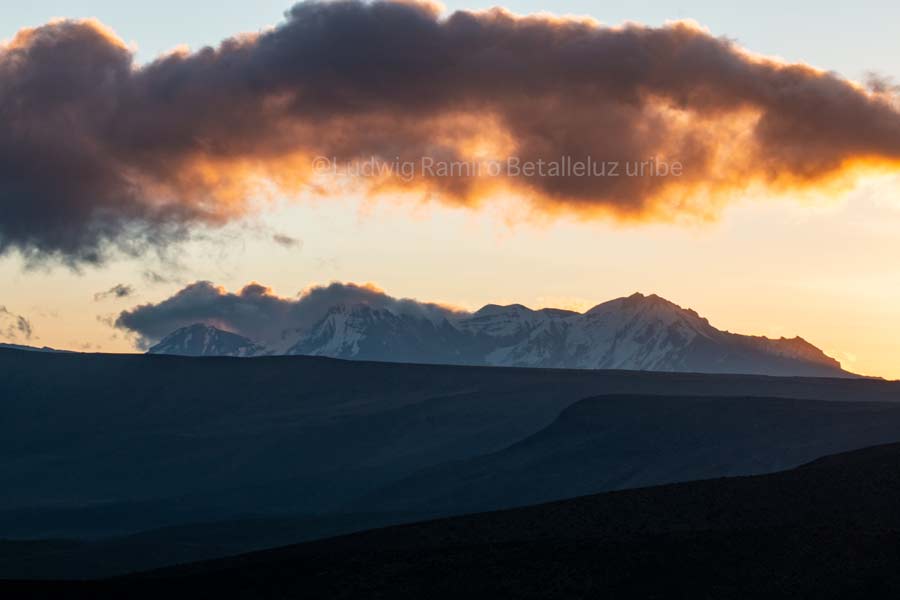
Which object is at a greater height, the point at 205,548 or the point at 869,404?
the point at 869,404

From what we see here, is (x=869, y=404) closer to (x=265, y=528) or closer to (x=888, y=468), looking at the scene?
(x=265, y=528)

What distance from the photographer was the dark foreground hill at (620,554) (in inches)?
2963

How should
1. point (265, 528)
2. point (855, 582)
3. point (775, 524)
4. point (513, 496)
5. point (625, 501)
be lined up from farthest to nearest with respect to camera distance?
point (513, 496), point (265, 528), point (625, 501), point (775, 524), point (855, 582)

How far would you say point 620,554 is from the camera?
79188mm

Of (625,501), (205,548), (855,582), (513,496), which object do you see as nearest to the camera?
(855,582)

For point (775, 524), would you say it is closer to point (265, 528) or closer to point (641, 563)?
point (641, 563)

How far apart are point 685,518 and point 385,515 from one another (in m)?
91.4

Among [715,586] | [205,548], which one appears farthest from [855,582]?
[205,548]

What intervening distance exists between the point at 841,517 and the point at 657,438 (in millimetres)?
113877

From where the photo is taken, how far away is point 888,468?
93.9 metres

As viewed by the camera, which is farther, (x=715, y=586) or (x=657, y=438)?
(x=657, y=438)

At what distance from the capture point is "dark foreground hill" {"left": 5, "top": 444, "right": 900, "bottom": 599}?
247ft

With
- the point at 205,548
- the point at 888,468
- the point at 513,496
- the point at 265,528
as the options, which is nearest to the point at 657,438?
the point at 513,496

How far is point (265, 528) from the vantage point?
169000 mm
